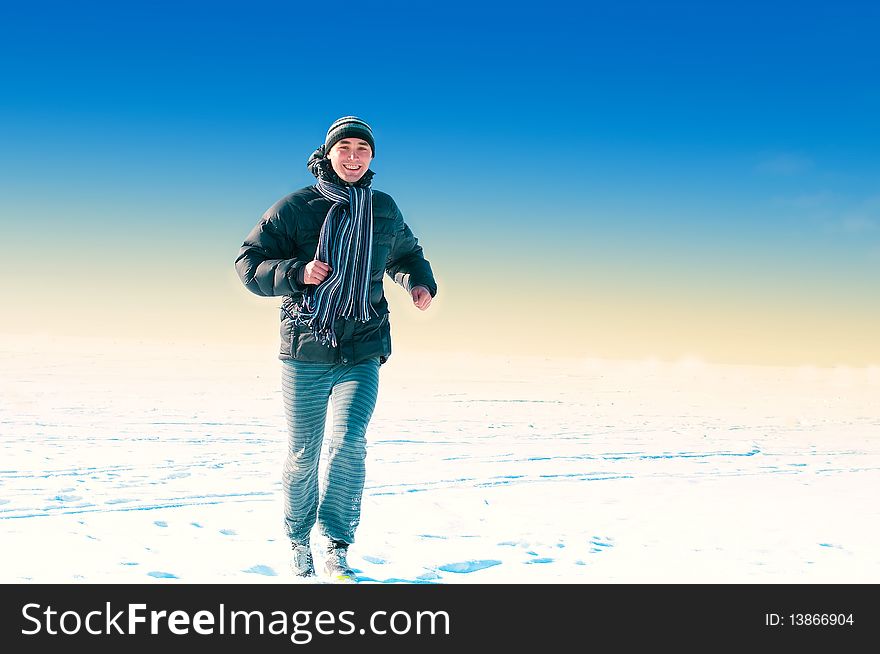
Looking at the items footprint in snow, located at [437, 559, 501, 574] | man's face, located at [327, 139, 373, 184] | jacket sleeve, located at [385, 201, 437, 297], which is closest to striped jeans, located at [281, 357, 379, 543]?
jacket sleeve, located at [385, 201, 437, 297]

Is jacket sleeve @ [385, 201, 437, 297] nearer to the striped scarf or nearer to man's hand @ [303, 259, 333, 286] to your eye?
the striped scarf

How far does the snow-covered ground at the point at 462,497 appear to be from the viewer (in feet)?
11.6

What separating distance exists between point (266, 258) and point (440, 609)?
1.72 metres

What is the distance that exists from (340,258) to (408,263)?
51 centimetres

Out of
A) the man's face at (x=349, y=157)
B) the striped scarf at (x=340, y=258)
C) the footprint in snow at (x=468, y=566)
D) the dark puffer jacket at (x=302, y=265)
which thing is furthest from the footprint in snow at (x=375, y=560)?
the man's face at (x=349, y=157)

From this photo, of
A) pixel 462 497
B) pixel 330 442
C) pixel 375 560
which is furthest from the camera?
pixel 462 497

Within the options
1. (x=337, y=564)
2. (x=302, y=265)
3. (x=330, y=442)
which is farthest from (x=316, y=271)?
(x=337, y=564)

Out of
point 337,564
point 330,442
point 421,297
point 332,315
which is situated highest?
point 421,297

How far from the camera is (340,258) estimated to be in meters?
3.05

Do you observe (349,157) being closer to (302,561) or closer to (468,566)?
(302,561)

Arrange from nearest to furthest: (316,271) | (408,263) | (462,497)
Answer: (316,271)
(408,263)
(462,497)

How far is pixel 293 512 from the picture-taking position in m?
3.22

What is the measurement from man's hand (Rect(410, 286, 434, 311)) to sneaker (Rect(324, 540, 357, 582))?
1.23 metres

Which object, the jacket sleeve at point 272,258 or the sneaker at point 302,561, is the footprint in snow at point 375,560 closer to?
the sneaker at point 302,561
